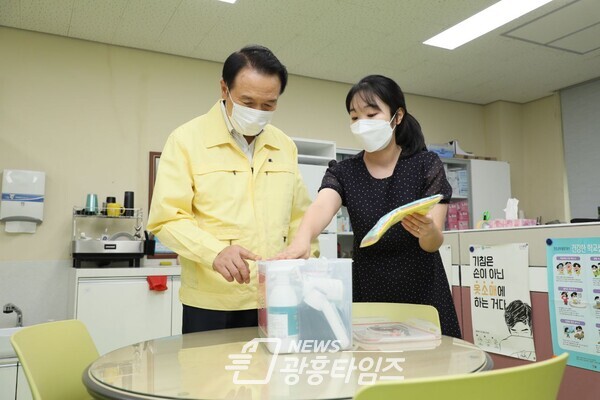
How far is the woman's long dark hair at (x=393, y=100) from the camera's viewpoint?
155 centimetres

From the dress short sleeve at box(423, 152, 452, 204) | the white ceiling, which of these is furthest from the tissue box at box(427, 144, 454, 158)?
the dress short sleeve at box(423, 152, 452, 204)

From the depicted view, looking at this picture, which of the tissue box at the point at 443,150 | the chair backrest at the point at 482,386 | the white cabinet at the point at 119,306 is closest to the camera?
the chair backrest at the point at 482,386

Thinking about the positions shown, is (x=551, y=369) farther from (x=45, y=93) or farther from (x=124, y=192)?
(x=45, y=93)

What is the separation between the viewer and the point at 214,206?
1416 mm

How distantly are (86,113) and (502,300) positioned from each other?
3.23 m

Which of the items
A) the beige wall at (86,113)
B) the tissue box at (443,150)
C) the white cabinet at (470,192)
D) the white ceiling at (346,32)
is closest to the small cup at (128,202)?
the beige wall at (86,113)

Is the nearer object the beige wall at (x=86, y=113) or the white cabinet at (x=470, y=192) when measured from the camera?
the beige wall at (x=86, y=113)

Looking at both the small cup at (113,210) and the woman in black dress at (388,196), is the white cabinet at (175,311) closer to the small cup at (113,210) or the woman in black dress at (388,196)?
the small cup at (113,210)

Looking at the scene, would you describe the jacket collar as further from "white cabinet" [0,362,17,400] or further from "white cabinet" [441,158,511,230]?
"white cabinet" [441,158,511,230]

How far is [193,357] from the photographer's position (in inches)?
40.5

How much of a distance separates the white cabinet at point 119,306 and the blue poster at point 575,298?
234cm

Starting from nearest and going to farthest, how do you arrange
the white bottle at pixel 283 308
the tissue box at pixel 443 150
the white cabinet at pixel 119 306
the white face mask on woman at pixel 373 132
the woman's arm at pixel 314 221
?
the white bottle at pixel 283 308 < the woman's arm at pixel 314 221 < the white face mask on woman at pixel 373 132 < the white cabinet at pixel 119 306 < the tissue box at pixel 443 150

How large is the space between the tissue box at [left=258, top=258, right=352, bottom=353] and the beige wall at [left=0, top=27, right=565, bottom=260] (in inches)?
119

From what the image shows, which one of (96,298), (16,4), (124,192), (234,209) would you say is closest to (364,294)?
(234,209)
